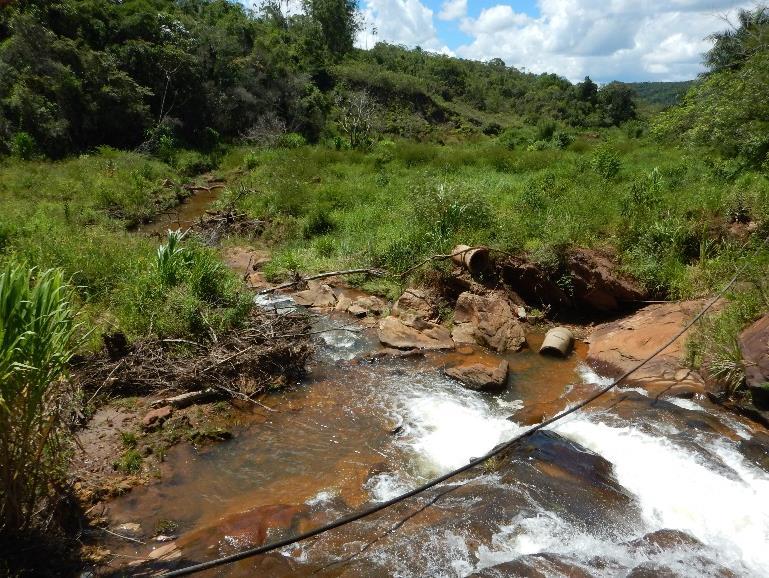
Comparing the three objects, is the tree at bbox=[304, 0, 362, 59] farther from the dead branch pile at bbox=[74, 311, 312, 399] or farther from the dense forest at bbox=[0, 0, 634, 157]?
the dead branch pile at bbox=[74, 311, 312, 399]

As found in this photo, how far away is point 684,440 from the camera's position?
17.4 feet

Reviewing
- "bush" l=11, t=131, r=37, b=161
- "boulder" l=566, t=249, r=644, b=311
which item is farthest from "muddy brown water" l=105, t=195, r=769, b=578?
"bush" l=11, t=131, r=37, b=161

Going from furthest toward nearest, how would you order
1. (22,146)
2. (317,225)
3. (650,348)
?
(22,146) < (317,225) < (650,348)

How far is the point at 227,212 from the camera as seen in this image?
49.0ft

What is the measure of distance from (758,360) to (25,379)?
6.82 m

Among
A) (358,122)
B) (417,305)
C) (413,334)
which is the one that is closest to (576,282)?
(417,305)

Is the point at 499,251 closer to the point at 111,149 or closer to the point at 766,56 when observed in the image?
the point at 766,56

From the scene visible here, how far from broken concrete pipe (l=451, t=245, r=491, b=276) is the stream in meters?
2.87

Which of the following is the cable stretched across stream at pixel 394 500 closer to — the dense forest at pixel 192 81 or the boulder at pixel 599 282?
the boulder at pixel 599 282

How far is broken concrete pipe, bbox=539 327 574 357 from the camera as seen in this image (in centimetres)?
773

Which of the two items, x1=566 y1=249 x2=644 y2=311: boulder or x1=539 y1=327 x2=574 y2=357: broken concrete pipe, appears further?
x1=566 y1=249 x2=644 y2=311: boulder

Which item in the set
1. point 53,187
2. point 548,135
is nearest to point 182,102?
point 53,187

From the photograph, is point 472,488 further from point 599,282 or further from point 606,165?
point 606,165

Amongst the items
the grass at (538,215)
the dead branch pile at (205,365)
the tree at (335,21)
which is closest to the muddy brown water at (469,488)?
the dead branch pile at (205,365)
